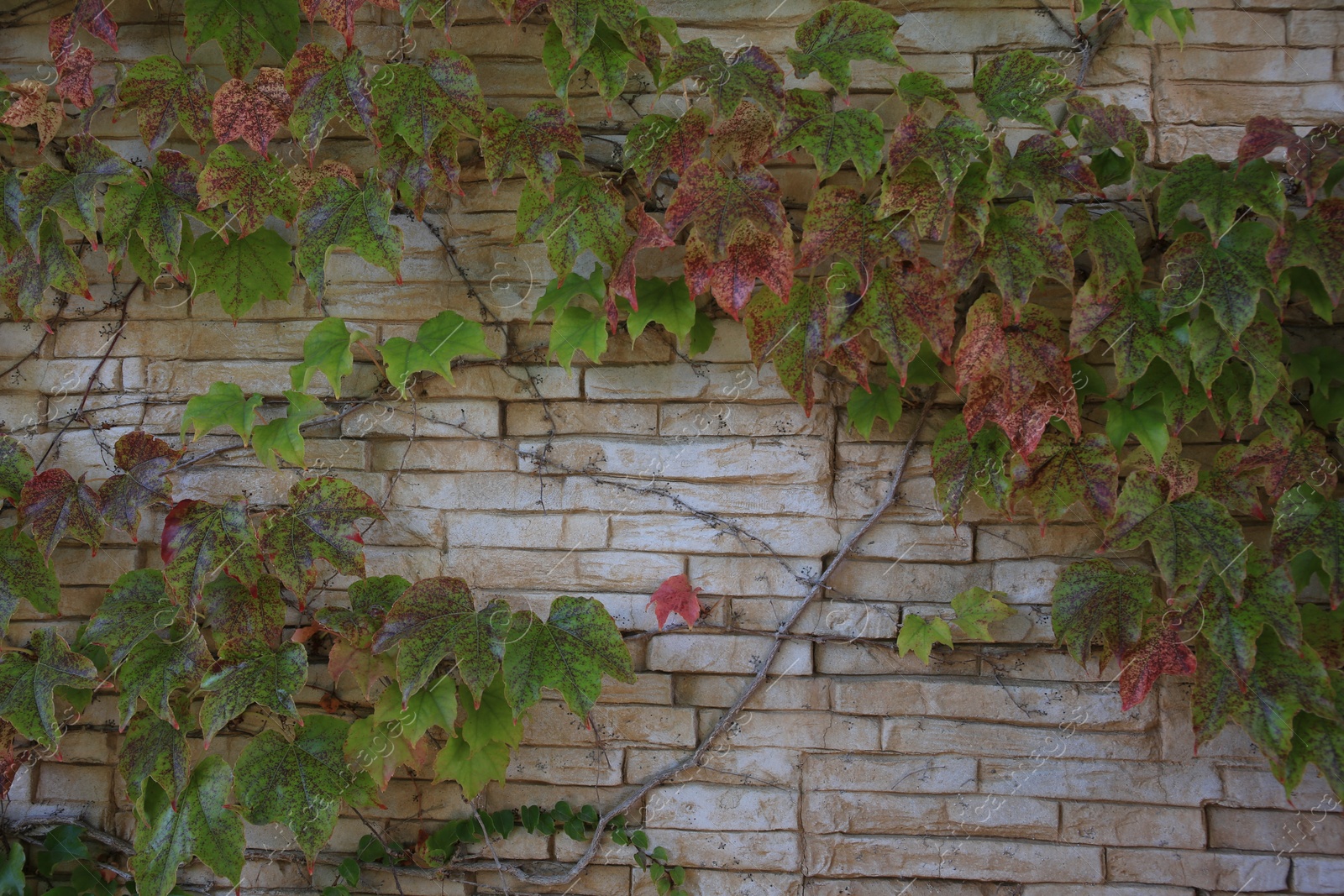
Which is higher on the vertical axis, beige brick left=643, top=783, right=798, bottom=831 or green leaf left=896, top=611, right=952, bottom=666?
green leaf left=896, top=611, right=952, bottom=666

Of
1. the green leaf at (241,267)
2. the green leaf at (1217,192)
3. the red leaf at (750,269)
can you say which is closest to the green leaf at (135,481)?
the green leaf at (241,267)

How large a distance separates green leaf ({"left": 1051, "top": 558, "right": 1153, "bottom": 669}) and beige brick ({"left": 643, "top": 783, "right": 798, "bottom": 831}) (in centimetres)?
53

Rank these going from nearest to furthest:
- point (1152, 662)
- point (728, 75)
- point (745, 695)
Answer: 1. point (728, 75)
2. point (1152, 662)
3. point (745, 695)

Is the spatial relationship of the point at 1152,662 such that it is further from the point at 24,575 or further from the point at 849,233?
the point at 24,575

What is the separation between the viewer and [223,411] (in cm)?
135

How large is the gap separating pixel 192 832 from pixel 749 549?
39.6 inches

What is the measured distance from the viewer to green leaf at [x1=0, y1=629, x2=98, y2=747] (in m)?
1.36

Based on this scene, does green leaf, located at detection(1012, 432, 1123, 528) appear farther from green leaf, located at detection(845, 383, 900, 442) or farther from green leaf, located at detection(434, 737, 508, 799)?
green leaf, located at detection(434, 737, 508, 799)

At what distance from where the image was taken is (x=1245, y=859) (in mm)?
1409

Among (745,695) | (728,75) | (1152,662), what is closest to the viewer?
(728,75)

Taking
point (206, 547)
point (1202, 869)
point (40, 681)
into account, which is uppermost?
point (206, 547)

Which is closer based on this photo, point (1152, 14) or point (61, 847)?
point (1152, 14)

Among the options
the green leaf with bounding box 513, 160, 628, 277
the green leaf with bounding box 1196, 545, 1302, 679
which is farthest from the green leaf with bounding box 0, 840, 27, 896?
the green leaf with bounding box 1196, 545, 1302, 679

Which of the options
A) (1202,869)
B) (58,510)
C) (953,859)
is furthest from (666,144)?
(1202,869)
